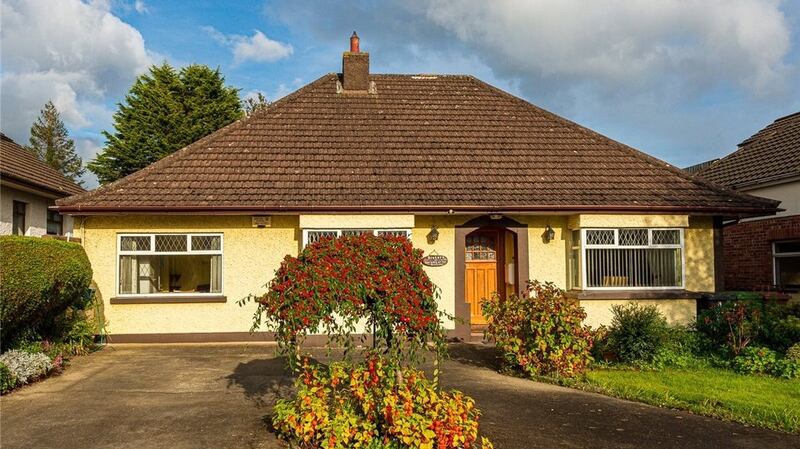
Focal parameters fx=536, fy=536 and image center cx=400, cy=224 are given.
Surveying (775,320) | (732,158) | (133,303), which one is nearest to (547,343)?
(775,320)

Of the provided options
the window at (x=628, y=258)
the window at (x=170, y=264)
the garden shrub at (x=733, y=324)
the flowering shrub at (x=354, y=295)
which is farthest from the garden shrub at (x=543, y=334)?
the window at (x=170, y=264)

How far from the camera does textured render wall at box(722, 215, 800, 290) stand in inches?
538

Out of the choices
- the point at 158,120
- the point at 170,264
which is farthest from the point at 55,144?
the point at 170,264

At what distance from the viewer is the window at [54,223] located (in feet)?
56.1

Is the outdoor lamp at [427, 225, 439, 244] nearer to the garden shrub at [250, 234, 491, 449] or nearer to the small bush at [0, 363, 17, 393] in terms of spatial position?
the garden shrub at [250, 234, 491, 449]

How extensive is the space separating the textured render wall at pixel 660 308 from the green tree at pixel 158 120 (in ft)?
72.7

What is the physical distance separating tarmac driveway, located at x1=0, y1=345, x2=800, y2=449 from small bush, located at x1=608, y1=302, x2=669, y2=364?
6.38 feet

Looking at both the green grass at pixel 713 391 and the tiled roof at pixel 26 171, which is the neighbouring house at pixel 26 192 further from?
the green grass at pixel 713 391

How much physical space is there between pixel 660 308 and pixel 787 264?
19.1 feet

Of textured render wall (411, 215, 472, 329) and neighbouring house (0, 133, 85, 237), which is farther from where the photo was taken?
neighbouring house (0, 133, 85, 237)

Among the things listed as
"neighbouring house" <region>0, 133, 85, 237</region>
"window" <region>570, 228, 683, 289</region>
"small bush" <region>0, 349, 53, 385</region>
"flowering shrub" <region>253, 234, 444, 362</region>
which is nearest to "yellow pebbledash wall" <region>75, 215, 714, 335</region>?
"window" <region>570, 228, 683, 289</region>

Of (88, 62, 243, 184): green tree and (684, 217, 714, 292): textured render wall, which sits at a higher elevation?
(88, 62, 243, 184): green tree

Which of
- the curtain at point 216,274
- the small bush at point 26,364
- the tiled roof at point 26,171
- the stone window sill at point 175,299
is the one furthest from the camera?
the tiled roof at point 26,171

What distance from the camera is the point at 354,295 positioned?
14.9ft
